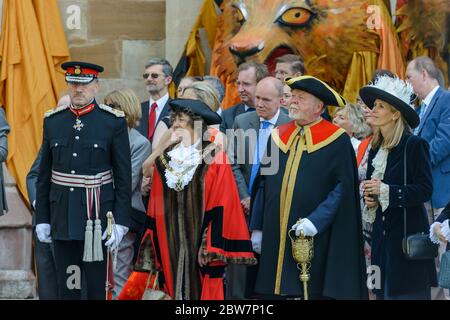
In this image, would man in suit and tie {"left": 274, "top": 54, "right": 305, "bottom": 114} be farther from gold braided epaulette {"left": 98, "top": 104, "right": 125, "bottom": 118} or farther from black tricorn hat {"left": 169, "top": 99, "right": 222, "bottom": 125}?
gold braided epaulette {"left": 98, "top": 104, "right": 125, "bottom": 118}

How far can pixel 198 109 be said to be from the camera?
916 cm

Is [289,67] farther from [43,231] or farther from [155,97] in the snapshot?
[43,231]

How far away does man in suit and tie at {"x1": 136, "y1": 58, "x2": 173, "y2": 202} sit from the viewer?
36.5ft

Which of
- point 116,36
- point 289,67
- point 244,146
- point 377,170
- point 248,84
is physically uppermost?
point 116,36

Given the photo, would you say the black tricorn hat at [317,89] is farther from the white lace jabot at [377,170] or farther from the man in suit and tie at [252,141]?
the man in suit and tie at [252,141]

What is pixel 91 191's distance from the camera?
927 centimetres

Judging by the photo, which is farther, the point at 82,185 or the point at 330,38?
the point at 330,38

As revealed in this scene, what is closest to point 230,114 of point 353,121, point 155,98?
point 155,98

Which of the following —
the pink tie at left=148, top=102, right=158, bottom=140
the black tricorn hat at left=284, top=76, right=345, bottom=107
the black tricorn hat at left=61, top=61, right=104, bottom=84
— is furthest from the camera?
the pink tie at left=148, top=102, right=158, bottom=140

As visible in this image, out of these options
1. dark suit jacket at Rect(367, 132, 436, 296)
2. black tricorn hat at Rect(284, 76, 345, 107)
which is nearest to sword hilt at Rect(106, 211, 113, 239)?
black tricorn hat at Rect(284, 76, 345, 107)

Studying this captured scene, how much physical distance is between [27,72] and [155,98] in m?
1.64

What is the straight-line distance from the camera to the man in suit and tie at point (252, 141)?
9.98m

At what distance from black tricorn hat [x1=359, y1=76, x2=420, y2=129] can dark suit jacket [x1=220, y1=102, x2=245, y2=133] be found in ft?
4.85
